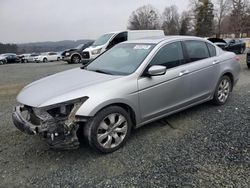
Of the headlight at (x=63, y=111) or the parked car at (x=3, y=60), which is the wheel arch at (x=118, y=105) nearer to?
the headlight at (x=63, y=111)

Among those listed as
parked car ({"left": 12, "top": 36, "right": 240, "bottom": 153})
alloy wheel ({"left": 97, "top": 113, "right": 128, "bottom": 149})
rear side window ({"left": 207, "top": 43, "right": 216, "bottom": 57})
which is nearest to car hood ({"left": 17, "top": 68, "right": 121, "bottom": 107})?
parked car ({"left": 12, "top": 36, "right": 240, "bottom": 153})

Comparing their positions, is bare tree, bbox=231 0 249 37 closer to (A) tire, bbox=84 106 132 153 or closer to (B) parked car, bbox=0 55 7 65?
(B) parked car, bbox=0 55 7 65

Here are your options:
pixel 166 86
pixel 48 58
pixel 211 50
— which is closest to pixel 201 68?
pixel 211 50

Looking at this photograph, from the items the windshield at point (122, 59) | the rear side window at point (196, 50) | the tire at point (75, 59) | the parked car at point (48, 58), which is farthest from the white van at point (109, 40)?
the parked car at point (48, 58)

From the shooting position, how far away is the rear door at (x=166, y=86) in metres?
3.59

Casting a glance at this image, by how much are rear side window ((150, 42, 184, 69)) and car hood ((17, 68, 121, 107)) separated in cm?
84

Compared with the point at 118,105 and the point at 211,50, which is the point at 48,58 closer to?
the point at 211,50

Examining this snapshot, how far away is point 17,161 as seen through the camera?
323cm

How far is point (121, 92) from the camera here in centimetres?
329

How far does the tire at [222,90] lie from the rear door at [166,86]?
40.2 inches

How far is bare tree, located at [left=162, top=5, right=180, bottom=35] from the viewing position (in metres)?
64.7

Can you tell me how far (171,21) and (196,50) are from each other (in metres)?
69.6

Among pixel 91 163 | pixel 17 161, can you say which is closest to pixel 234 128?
pixel 91 163

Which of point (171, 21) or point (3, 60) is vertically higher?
point (171, 21)
